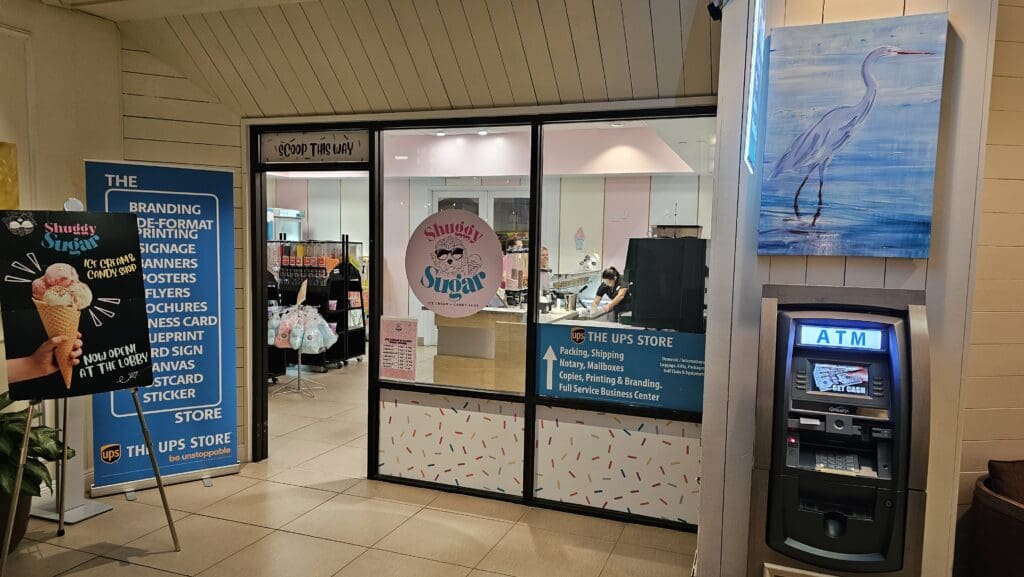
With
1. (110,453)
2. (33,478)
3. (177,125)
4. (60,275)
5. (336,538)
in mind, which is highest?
(177,125)

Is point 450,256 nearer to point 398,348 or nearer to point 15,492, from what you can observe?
point 398,348

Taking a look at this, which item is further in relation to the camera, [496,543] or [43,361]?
[496,543]

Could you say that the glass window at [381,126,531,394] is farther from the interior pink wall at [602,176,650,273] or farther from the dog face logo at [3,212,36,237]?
the dog face logo at [3,212,36,237]

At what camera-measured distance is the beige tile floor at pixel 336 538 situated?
3.23m

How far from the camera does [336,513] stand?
3.86 m

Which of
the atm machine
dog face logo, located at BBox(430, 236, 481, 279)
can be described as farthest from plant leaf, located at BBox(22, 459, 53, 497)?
the atm machine

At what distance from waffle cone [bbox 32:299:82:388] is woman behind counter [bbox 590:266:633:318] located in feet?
8.93

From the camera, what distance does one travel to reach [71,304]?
10.4 feet

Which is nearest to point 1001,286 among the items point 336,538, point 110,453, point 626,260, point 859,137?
point 859,137

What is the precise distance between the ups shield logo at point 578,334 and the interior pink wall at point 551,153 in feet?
3.14

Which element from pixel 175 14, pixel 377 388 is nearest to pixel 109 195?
pixel 175 14

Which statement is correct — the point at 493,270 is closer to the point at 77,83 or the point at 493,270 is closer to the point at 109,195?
the point at 109,195

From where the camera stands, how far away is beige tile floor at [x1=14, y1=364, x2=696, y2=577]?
10.6ft

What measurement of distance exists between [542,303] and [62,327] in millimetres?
2506
